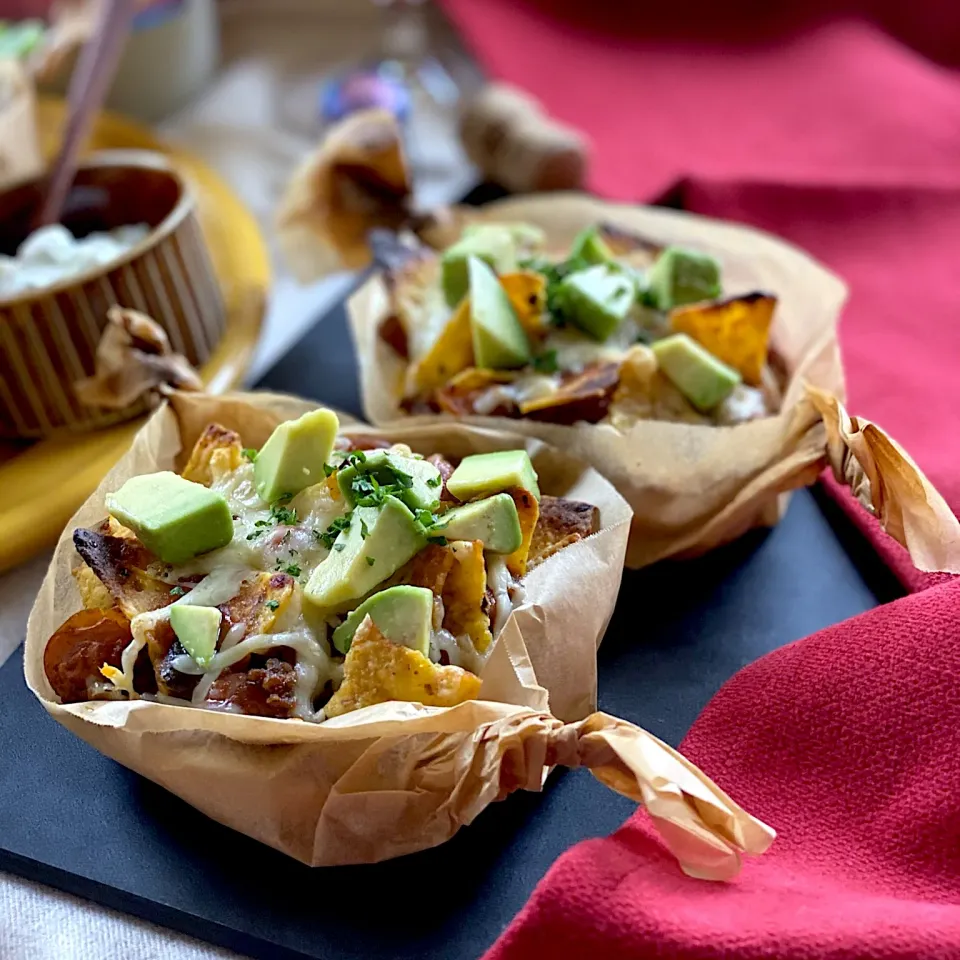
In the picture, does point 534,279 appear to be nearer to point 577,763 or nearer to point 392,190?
point 392,190

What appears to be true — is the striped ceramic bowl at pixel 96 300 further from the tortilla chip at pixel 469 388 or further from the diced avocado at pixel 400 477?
the diced avocado at pixel 400 477

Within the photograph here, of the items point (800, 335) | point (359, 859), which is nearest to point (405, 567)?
point (359, 859)

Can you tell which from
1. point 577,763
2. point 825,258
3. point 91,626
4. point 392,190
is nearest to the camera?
point 577,763

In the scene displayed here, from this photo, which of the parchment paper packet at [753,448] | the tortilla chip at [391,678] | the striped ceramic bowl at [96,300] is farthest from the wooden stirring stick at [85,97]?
the tortilla chip at [391,678]

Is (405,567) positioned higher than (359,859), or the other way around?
(405,567)

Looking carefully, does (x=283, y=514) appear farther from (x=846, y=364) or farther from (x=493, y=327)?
(x=846, y=364)

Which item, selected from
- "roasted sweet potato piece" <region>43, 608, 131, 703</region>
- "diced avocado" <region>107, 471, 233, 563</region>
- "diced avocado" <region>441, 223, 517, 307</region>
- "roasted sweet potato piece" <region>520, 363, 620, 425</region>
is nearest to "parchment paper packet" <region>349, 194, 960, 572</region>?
"roasted sweet potato piece" <region>520, 363, 620, 425</region>

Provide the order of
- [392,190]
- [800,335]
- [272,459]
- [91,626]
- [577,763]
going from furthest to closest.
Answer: [392,190], [800,335], [272,459], [91,626], [577,763]
